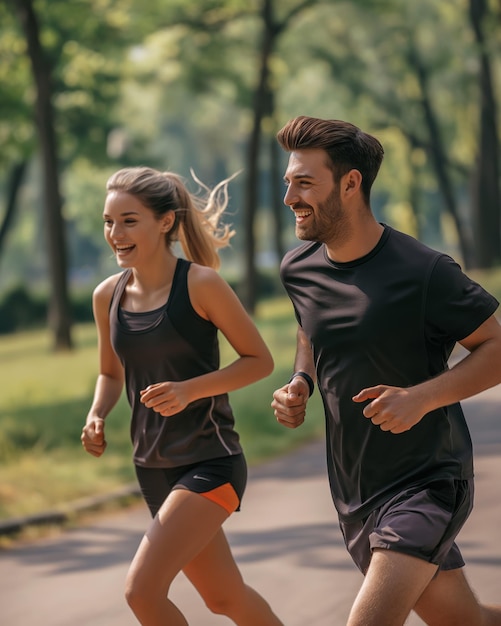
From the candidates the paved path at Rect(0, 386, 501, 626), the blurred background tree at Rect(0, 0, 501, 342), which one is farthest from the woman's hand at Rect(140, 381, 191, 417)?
the blurred background tree at Rect(0, 0, 501, 342)

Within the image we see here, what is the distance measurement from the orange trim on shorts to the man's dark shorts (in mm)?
685

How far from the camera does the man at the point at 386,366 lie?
13.2 ft

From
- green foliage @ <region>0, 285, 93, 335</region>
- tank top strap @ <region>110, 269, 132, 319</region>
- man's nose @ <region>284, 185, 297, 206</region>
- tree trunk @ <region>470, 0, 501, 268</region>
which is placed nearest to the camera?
man's nose @ <region>284, 185, 297, 206</region>

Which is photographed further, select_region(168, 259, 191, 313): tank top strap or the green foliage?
the green foliage

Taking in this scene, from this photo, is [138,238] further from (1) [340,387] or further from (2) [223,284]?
(1) [340,387]

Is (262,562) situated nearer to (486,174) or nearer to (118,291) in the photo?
(118,291)

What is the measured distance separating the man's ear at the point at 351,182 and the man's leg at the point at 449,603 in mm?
1225

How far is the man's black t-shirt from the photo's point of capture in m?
4.11

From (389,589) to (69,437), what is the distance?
954 centimetres

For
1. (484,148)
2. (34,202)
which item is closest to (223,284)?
(484,148)

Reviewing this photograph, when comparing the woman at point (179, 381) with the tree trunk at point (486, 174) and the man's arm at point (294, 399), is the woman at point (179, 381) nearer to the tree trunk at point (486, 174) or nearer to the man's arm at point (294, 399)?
the man's arm at point (294, 399)

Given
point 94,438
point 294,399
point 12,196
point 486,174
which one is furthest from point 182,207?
point 12,196

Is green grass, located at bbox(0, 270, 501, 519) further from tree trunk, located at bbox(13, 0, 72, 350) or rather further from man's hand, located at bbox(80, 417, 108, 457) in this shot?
man's hand, located at bbox(80, 417, 108, 457)

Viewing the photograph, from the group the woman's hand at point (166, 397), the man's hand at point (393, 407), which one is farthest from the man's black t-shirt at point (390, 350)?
the woman's hand at point (166, 397)
